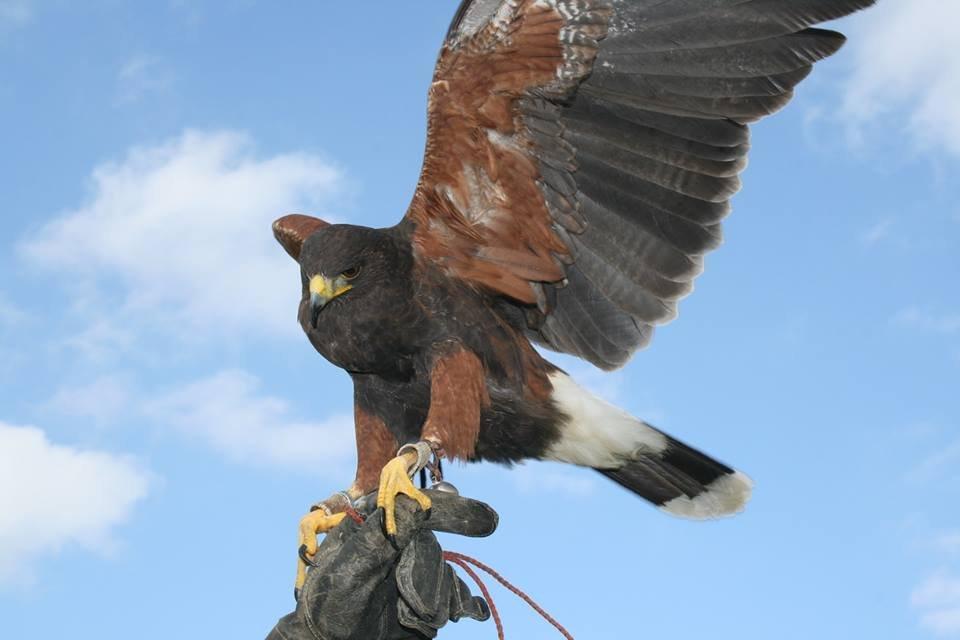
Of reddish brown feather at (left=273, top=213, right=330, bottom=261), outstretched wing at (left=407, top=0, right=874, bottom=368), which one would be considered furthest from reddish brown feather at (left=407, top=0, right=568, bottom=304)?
reddish brown feather at (left=273, top=213, right=330, bottom=261)

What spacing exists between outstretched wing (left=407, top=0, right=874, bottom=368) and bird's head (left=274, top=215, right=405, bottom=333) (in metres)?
0.23

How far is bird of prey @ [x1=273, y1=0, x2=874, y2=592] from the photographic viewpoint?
182 inches

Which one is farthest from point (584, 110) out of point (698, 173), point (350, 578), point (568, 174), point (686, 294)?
point (350, 578)

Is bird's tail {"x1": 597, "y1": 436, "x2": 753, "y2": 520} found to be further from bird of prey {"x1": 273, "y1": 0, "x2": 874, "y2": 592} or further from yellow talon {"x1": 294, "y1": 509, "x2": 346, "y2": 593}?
yellow talon {"x1": 294, "y1": 509, "x2": 346, "y2": 593}

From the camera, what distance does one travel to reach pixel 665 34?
197 inches

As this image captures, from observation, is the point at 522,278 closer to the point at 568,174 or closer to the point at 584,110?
the point at 568,174

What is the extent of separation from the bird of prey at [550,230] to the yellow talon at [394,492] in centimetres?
45

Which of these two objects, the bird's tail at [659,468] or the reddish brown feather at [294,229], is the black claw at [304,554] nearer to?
the bird's tail at [659,468]

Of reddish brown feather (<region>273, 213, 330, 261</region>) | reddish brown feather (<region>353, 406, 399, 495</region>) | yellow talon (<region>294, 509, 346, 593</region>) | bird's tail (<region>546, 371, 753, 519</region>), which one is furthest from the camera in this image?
reddish brown feather (<region>273, 213, 330, 261</region>)

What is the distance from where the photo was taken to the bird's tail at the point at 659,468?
17.4 feet

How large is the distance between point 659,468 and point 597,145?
5.56 ft

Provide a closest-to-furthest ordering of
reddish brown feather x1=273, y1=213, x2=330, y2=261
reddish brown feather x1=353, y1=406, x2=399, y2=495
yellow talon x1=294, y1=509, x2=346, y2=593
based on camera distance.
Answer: yellow talon x1=294, y1=509, x2=346, y2=593 → reddish brown feather x1=353, y1=406, x2=399, y2=495 → reddish brown feather x1=273, y1=213, x2=330, y2=261

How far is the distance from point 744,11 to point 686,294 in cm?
136

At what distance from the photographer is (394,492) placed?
3.88 m
